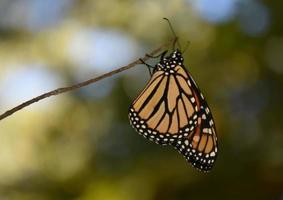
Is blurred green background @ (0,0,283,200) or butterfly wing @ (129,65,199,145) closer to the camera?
butterfly wing @ (129,65,199,145)

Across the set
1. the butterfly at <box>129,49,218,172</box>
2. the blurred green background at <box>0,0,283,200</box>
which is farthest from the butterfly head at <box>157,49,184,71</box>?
the blurred green background at <box>0,0,283,200</box>

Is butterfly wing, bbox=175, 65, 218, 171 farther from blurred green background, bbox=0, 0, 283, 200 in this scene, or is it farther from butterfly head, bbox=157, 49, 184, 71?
blurred green background, bbox=0, 0, 283, 200

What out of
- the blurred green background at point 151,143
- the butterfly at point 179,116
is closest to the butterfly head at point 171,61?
the butterfly at point 179,116

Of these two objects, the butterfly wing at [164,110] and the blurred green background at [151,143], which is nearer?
the butterfly wing at [164,110]

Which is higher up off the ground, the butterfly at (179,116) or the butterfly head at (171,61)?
the butterfly head at (171,61)

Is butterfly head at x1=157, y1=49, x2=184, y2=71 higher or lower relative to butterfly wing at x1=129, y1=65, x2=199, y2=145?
higher

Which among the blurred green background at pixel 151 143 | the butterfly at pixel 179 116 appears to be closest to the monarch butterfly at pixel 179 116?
the butterfly at pixel 179 116

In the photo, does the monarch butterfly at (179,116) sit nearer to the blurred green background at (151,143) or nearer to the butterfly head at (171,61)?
the butterfly head at (171,61)

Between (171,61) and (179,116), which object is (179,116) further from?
(171,61)

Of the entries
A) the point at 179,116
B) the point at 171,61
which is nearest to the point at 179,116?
the point at 179,116
